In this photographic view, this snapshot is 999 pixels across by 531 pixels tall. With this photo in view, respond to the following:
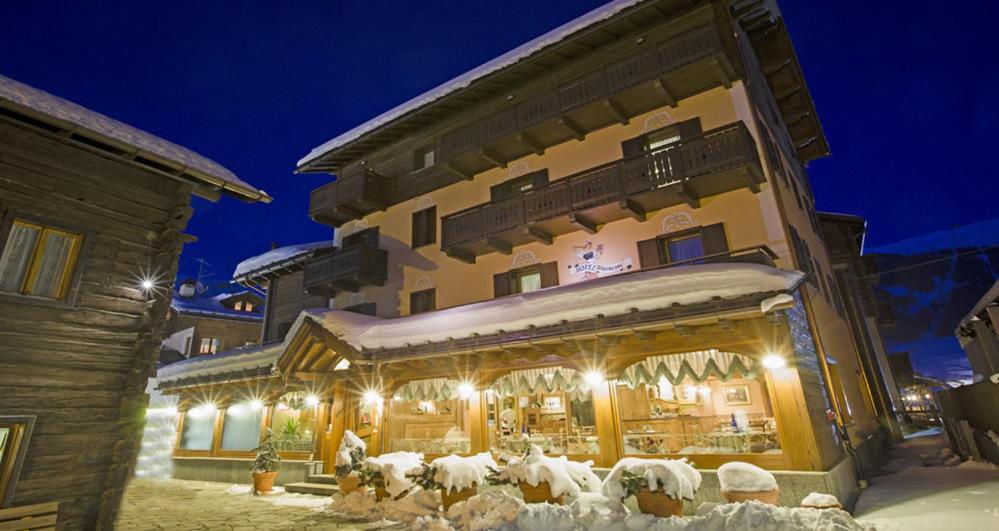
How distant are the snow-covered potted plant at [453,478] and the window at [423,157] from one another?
45.9 ft

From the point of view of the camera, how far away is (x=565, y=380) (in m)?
13.2

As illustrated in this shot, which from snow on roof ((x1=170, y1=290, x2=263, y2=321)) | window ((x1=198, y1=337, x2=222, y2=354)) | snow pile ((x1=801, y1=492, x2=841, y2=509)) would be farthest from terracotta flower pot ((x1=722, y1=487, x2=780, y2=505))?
snow on roof ((x1=170, y1=290, x2=263, y2=321))

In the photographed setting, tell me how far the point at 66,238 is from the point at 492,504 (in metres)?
9.74

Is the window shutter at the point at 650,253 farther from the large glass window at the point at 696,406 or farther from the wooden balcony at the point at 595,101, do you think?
the wooden balcony at the point at 595,101

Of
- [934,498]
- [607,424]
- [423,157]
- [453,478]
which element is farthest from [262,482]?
[934,498]

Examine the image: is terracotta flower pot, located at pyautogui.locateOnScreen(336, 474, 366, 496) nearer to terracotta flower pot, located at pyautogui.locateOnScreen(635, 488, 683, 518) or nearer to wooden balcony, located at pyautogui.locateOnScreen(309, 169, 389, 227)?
terracotta flower pot, located at pyautogui.locateOnScreen(635, 488, 683, 518)

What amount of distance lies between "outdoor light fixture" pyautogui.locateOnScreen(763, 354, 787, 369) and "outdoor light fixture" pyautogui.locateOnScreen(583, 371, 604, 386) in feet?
12.3

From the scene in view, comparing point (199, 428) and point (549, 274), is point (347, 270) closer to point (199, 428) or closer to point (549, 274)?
point (549, 274)

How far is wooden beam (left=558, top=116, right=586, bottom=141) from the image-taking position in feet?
51.9

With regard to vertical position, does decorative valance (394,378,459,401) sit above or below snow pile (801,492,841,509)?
above

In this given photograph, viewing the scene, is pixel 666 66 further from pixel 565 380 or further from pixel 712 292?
pixel 565 380

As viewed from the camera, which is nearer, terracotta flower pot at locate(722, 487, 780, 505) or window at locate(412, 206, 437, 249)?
terracotta flower pot at locate(722, 487, 780, 505)

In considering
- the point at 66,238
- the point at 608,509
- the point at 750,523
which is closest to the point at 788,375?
the point at 750,523

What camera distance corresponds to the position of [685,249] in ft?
45.0
